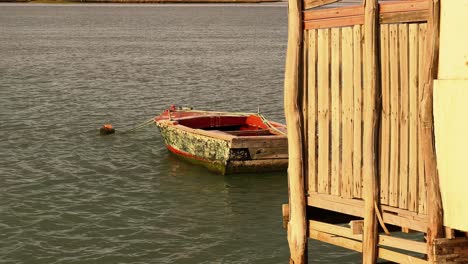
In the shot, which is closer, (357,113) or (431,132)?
(431,132)

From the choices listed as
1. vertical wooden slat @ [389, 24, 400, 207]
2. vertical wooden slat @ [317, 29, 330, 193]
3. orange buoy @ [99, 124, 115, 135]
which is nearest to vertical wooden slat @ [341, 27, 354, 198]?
vertical wooden slat @ [317, 29, 330, 193]

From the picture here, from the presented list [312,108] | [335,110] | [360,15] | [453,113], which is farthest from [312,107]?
[453,113]

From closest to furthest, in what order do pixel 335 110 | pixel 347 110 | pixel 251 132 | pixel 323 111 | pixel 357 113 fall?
pixel 357 113 < pixel 347 110 < pixel 335 110 < pixel 323 111 < pixel 251 132

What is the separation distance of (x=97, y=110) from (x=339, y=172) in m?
29.4

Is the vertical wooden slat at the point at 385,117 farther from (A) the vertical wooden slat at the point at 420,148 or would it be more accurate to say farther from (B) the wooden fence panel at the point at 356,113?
Answer: (A) the vertical wooden slat at the point at 420,148

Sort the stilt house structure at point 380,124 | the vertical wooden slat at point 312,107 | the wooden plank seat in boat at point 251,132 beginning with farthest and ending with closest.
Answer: the wooden plank seat in boat at point 251,132 < the vertical wooden slat at point 312,107 < the stilt house structure at point 380,124

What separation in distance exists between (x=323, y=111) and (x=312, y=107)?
216mm

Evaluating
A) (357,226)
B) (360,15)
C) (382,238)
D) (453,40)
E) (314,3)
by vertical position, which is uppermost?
(314,3)

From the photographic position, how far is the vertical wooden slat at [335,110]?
34.3 feet

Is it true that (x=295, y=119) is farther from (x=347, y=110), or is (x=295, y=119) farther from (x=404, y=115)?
(x=404, y=115)

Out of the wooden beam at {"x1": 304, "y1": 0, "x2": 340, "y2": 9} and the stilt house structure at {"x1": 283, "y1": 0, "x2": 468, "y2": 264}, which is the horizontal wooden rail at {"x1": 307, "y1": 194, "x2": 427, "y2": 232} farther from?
the wooden beam at {"x1": 304, "y1": 0, "x2": 340, "y2": 9}

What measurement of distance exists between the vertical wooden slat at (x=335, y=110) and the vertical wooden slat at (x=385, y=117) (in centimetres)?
65

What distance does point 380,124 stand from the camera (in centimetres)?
1012

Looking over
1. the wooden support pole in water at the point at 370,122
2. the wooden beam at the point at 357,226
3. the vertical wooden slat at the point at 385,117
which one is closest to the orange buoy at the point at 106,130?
the wooden beam at the point at 357,226
